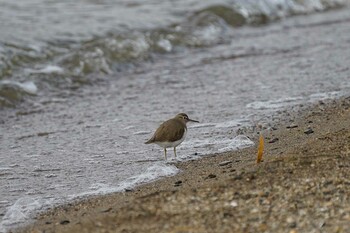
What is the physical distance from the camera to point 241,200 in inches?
225

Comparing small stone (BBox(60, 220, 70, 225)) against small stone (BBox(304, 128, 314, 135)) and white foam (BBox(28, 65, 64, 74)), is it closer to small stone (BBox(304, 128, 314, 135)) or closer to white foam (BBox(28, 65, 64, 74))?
small stone (BBox(304, 128, 314, 135))

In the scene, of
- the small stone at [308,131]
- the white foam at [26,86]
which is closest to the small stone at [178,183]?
the small stone at [308,131]

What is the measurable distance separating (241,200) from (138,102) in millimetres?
4983

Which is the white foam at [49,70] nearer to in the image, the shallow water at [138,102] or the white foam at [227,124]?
the shallow water at [138,102]

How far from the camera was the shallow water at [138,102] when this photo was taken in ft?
24.4

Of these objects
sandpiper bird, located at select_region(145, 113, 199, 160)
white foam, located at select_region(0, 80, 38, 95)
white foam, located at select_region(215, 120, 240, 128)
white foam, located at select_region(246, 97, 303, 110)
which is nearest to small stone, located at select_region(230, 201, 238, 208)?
sandpiper bird, located at select_region(145, 113, 199, 160)

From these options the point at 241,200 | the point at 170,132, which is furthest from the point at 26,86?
the point at 241,200

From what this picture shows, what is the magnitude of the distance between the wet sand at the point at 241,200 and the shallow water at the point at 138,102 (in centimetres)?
44

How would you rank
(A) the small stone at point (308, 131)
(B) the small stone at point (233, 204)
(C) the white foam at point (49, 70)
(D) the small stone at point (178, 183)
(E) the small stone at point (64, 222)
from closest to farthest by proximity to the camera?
1. (B) the small stone at point (233, 204)
2. (E) the small stone at point (64, 222)
3. (D) the small stone at point (178, 183)
4. (A) the small stone at point (308, 131)
5. (C) the white foam at point (49, 70)

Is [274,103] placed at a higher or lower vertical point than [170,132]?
lower

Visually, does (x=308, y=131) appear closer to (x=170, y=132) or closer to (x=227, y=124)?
(x=227, y=124)

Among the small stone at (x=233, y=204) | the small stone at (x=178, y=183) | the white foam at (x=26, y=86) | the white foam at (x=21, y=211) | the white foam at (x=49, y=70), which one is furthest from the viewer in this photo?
the white foam at (x=49, y=70)

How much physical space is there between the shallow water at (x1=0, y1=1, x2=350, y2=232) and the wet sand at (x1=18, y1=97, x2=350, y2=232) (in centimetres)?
44

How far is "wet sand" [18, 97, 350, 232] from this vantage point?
537 centimetres
